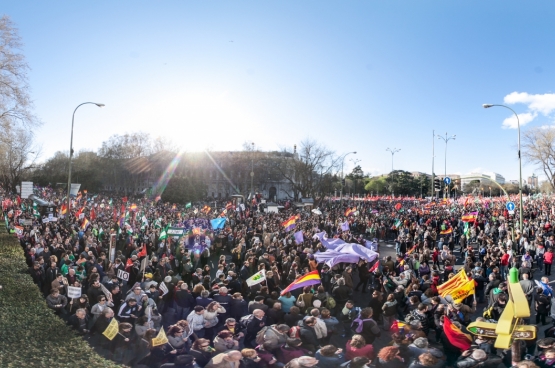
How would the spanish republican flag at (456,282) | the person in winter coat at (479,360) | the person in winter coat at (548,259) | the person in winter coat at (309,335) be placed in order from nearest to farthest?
the person in winter coat at (479,360) → the person in winter coat at (309,335) → the spanish republican flag at (456,282) → the person in winter coat at (548,259)

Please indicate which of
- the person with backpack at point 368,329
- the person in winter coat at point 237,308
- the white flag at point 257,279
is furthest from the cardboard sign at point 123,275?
the person with backpack at point 368,329

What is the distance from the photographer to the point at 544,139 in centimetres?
6175

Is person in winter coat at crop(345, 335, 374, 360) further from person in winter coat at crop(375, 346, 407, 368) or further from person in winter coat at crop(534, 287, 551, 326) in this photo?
person in winter coat at crop(534, 287, 551, 326)

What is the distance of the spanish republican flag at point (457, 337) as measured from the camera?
7.09 meters

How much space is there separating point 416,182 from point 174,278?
300 ft

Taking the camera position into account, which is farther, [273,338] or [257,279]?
[257,279]

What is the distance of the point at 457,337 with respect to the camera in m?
7.14

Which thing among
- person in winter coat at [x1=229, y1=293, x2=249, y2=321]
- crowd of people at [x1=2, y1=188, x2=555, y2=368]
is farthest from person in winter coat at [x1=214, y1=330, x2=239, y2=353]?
person in winter coat at [x1=229, y1=293, x2=249, y2=321]

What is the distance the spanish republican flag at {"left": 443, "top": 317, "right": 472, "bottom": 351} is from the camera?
7.09m

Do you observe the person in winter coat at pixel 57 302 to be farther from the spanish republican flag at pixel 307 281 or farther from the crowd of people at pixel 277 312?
the spanish republican flag at pixel 307 281

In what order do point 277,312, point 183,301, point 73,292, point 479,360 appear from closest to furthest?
point 479,360 < point 277,312 < point 73,292 < point 183,301

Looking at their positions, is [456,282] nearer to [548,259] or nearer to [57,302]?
[548,259]

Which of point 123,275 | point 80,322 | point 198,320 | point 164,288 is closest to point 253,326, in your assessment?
point 198,320

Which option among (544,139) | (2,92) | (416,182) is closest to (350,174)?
(416,182)
